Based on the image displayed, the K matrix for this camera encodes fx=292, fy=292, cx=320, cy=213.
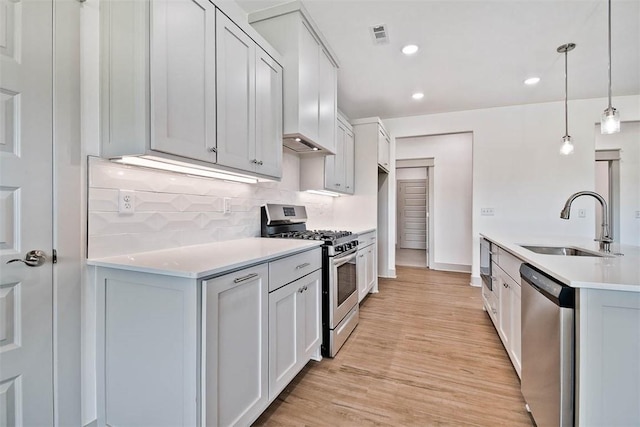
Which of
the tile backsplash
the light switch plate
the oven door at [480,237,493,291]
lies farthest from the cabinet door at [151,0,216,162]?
the light switch plate

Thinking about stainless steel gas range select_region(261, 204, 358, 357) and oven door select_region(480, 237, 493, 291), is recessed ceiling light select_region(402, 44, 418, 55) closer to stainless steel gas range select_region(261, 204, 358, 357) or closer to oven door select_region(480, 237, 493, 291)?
stainless steel gas range select_region(261, 204, 358, 357)

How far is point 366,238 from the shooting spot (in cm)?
369

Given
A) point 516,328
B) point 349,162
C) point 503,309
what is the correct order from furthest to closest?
point 349,162 < point 503,309 < point 516,328

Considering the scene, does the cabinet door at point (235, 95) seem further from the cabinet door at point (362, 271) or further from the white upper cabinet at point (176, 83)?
the cabinet door at point (362, 271)

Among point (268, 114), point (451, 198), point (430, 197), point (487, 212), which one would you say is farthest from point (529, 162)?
point (268, 114)

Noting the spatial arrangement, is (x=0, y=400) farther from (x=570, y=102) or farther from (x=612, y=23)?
(x=570, y=102)

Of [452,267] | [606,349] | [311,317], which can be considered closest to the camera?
[606,349]

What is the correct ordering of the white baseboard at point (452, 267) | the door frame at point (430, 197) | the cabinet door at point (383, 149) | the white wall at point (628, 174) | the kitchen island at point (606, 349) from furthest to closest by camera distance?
the door frame at point (430, 197) → the white baseboard at point (452, 267) → the white wall at point (628, 174) → the cabinet door at point (383, 149) → the kitchen island at point (606, 349)

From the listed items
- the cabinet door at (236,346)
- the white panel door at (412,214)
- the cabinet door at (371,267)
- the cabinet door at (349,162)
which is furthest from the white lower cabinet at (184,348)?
the white panel door at (412,214)

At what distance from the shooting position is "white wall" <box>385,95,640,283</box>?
4.07 meters

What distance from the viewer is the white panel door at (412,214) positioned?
7.29 m

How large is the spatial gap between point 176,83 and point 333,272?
1597 millimetres

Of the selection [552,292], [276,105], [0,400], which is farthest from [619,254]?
[0,400]

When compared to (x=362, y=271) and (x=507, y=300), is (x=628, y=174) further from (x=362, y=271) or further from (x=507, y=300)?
(x=362, y=271)
